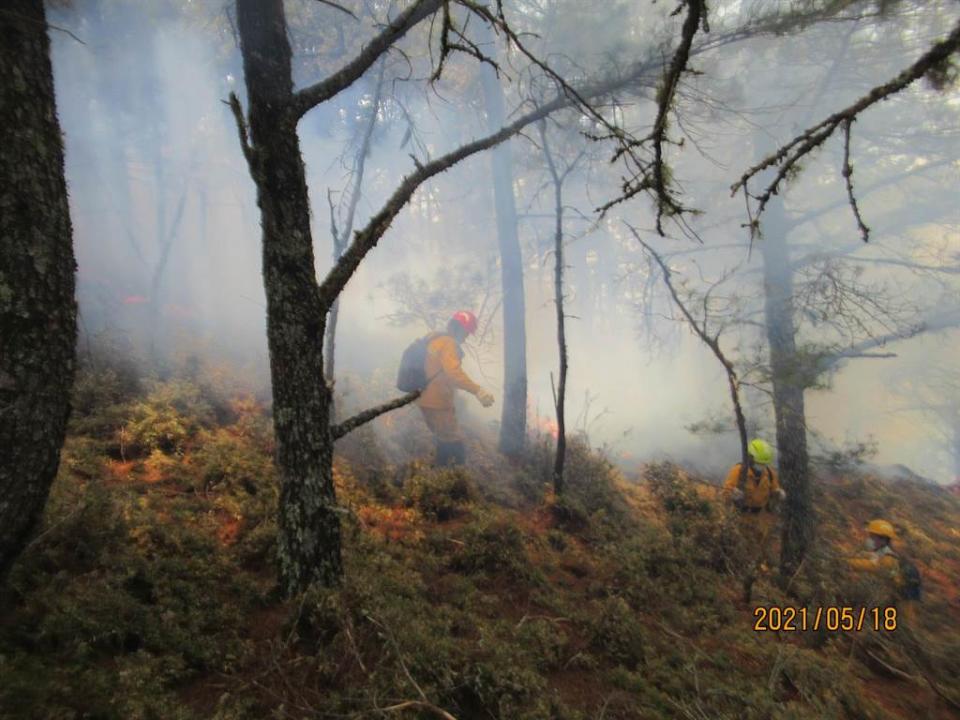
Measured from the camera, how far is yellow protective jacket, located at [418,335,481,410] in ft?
24.0

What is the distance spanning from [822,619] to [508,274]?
8.41 metres

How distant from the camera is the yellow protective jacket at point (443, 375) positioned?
24.0 ft

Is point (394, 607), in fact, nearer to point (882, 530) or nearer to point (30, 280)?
point (30, 280)

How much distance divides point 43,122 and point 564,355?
6.43 meters

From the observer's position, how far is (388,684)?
2.48 metres

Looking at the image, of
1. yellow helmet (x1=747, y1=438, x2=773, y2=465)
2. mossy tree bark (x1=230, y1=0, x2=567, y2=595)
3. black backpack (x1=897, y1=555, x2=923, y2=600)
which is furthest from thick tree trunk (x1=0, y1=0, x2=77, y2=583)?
black backpack (x1=897, y1=555, x2=923, y2=600)

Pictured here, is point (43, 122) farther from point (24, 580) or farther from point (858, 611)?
point (858, 611)

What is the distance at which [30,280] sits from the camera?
6.72 ft

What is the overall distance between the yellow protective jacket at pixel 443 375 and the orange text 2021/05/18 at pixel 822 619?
4565mm

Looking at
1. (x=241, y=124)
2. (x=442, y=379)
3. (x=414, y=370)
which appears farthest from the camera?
(x=442, y=379)

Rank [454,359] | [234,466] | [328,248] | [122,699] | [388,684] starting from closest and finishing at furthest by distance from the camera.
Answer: [122,699] → [388,684] → [234,466] → [454,359] → [328,248]

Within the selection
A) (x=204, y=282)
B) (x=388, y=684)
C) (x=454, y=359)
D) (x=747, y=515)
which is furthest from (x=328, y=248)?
(x=388, y=684)

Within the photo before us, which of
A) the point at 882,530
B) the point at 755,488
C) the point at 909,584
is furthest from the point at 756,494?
the point at 909,584

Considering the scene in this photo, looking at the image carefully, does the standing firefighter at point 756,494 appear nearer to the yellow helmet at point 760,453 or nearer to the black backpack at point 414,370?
the yellow helmet at point 760,453
